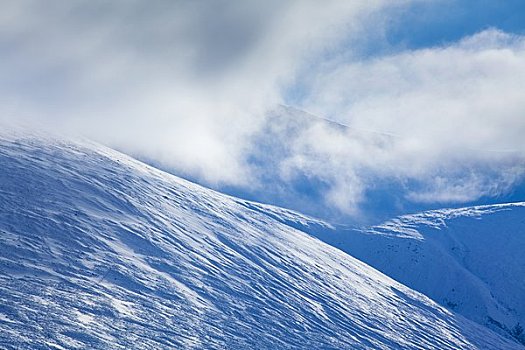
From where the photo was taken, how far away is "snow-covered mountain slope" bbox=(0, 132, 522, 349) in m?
24.5

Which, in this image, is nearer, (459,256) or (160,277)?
(160,277)

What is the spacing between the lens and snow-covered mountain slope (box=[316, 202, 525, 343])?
2768 inches

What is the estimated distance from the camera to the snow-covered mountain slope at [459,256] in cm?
7031

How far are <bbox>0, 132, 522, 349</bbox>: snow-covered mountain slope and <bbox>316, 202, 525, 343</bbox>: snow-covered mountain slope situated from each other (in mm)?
14833

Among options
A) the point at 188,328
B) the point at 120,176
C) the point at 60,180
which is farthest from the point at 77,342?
the point at 120,176

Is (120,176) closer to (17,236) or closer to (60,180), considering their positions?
(60,180)

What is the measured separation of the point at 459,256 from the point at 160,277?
62.6m

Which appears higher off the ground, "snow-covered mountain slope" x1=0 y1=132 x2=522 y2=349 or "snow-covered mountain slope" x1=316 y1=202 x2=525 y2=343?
"snow-covered mountain slope" x1=316 y1=202 x2=525 y2=343

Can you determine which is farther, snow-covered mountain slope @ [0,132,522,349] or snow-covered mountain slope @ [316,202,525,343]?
snow-covered mountain slope @ [316,202,525,343]

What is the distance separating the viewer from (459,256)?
85.2 m

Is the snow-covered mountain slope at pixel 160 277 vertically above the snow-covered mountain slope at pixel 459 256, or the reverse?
the snow-covered mountain slope at pixel 459 256

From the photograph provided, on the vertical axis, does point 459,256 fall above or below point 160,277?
above

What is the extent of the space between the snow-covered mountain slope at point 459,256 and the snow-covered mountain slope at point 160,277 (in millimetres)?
14833

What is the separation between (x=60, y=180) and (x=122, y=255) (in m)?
10.6
